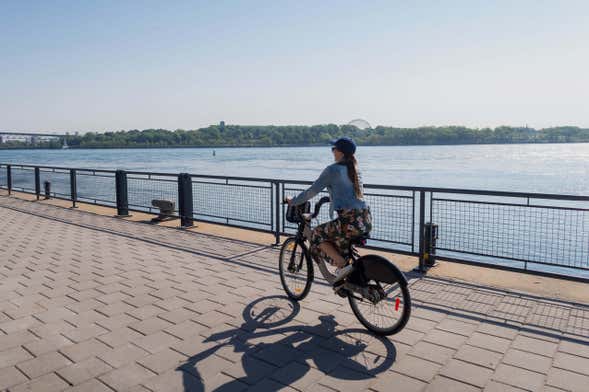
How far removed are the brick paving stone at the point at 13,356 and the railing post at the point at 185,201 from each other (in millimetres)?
6227

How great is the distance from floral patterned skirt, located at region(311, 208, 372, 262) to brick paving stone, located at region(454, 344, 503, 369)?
1.25 metres

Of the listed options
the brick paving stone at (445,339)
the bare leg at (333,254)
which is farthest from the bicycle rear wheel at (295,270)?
the brick paving stone at (445,339)

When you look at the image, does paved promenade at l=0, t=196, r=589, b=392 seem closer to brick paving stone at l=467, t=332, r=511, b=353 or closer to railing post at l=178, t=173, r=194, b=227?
brick paving stone at l=467, t=332, r=511, b=353

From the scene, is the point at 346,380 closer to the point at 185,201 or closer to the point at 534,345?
the point at 534,345

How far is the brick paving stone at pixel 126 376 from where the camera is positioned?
3.63 meters

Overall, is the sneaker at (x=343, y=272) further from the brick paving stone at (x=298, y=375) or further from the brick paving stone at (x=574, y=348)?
the brick paving stone at (x=574, y=348)

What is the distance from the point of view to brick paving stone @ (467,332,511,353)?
13.8 feet

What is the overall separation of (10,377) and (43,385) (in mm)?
328

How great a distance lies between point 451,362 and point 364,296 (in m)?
0.90

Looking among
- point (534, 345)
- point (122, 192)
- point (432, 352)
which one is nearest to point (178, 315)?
point (432, 352)

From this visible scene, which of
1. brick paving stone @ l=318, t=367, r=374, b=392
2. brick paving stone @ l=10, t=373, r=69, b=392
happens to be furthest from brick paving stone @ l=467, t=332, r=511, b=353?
brick paving stone @ l=10, t=373, r=69, b=392

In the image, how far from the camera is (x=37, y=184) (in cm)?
1608

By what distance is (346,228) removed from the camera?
4562mm

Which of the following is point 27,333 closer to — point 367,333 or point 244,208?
point 367,333
